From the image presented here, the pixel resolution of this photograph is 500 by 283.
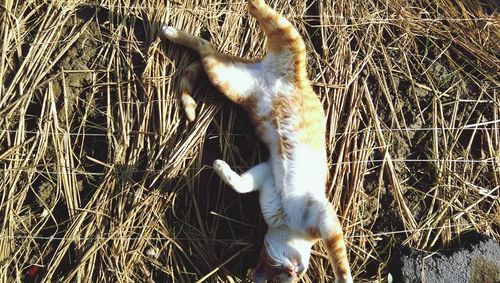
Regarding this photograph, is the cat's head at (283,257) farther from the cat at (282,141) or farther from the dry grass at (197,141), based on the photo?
the dry grass at (197,141)

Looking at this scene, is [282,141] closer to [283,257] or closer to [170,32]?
[283,257]

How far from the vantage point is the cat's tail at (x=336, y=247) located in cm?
284

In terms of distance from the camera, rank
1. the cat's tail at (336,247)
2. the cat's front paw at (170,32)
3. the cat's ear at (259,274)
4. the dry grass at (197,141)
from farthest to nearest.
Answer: the cat's front paw at (170,32)
the dry grass at (197,141)
the cat's ear at (259,274)
the cat's tail at (336,247)

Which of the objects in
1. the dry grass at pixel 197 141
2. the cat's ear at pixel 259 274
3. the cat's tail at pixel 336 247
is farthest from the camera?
the dry grass at pixel 197 141

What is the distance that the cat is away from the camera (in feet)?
9.63

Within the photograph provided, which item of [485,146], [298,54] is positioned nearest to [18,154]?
[298,54]

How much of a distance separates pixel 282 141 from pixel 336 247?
2.05ft

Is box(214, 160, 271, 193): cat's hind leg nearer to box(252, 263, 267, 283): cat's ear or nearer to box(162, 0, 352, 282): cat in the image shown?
box(162, 0, 352, 282): cat

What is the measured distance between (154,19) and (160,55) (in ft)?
0.78

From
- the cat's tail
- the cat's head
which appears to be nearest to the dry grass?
the cat's head

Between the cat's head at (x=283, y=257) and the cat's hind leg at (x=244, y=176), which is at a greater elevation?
the cat's hind leg at (x=244, y=176)

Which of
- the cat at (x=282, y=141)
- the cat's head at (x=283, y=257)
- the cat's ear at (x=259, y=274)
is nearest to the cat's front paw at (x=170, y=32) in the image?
the cat at (x=282, y=141)

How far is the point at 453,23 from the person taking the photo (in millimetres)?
3650

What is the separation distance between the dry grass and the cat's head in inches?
7.7
